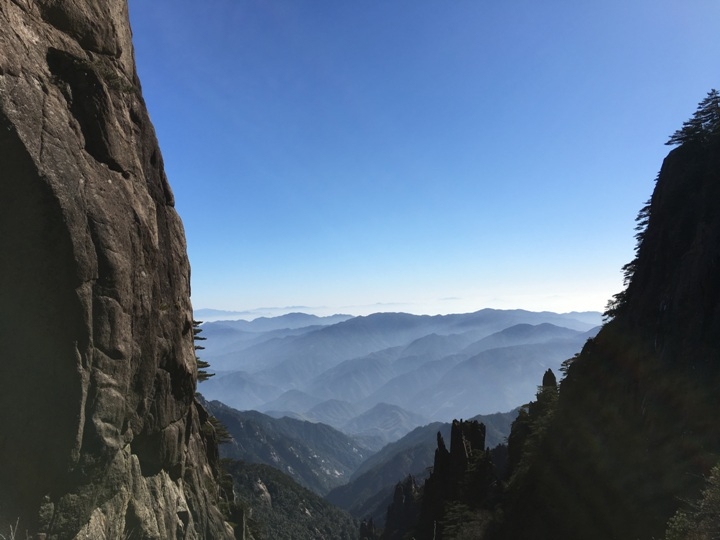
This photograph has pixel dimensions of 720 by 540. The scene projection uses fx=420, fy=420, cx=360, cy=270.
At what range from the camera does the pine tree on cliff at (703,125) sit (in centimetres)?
4362

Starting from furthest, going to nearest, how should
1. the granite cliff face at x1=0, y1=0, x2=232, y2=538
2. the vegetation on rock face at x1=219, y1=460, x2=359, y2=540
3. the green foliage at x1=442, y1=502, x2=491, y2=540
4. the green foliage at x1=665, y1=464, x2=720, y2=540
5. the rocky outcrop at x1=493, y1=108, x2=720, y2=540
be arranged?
the vegetation on rock face at x1=219, y1=460, x2=359, y2=540
the green foliage at x1=442, y1=502, x2=491, y2=540
the rocky outcrop at x1=493, y1=108, x2=720, y2=540
the green foliage at x1=665, y1=464, x2=720, y2=540
the granite cliff face at x1=0, y1=0, x2=232, y2=538

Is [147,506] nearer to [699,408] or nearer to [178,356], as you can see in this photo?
[178,356]

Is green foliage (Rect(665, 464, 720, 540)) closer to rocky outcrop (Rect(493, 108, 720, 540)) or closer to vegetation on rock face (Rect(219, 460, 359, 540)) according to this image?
rocky outcrop (Rect(493, 108, 720, 540))

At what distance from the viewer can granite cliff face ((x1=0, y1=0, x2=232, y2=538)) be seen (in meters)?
15.6

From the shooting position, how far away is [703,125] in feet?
156

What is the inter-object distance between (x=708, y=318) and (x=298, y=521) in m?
185

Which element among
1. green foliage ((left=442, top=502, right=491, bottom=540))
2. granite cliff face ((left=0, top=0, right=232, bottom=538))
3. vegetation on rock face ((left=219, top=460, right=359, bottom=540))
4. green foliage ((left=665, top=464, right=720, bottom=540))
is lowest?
vegetation on rock face ((left=219, top=460, right=359, bottom=540))

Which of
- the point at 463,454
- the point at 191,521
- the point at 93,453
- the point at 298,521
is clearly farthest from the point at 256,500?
the point at 93,453

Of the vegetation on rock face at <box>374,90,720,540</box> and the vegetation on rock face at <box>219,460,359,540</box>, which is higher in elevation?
the vegetation on rock face at <box>374,90,720,540</box>

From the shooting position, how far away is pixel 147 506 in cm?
2348

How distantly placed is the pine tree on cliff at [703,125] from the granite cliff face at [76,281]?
5195 cm

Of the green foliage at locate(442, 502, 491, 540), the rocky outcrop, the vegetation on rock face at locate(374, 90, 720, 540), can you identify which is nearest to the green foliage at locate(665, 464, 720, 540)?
the vegetation on rock face at locate(374, 90, 720, 540)

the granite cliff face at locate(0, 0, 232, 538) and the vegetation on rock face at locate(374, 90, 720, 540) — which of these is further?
the vegetation on rock face at locate(374, 90, 720, 540)

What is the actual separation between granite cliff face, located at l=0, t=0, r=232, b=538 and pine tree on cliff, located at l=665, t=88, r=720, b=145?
51953mm
